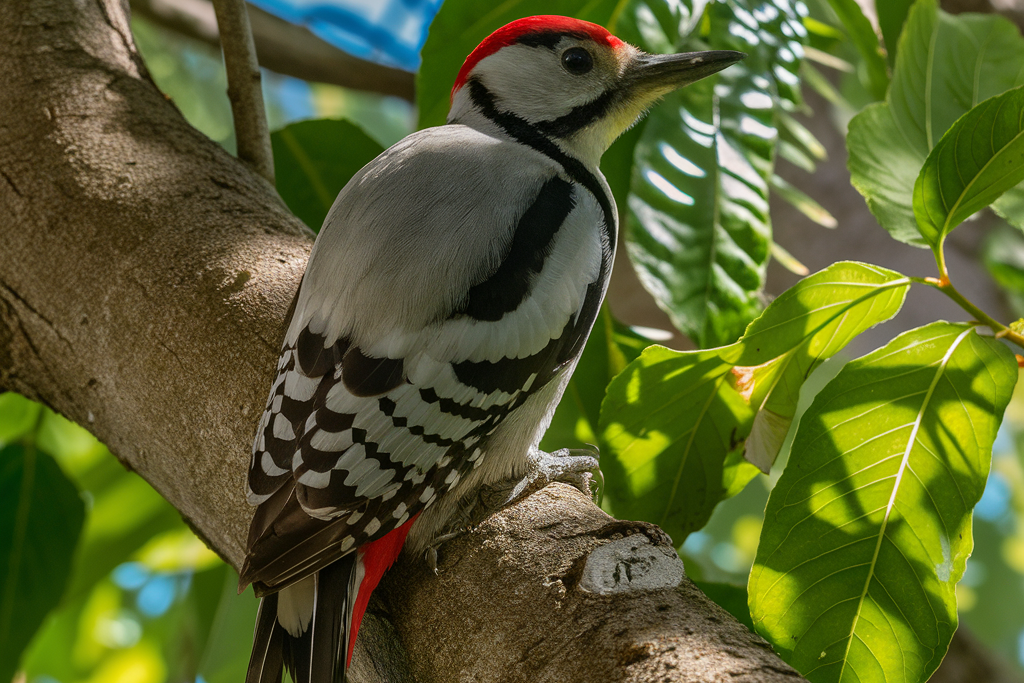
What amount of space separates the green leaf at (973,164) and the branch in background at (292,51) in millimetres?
→ 2515

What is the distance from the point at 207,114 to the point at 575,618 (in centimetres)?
317

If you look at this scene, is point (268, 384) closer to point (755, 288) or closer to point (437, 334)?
point (437, 334)

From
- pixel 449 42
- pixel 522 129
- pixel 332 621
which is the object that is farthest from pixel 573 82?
pixel 332 621

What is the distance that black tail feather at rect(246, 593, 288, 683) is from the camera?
3.95ft

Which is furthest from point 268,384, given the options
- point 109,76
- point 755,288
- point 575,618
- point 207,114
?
point 207,114

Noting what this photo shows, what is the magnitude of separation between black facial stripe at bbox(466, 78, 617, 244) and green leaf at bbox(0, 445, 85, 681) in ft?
4.22

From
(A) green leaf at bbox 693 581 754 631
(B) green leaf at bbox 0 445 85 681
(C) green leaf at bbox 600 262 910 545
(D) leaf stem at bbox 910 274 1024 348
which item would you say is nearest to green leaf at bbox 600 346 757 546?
(C) green leaf at bbox 600 262 910 545

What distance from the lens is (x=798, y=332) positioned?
4.47 ft

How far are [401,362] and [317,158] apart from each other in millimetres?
929

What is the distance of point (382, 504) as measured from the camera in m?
1.20

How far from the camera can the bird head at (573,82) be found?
1738 mm

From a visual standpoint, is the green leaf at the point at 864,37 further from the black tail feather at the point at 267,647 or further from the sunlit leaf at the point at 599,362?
the black tail feather at the point at 267,647

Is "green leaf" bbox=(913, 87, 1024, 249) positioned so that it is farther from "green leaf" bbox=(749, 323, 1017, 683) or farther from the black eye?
the black eye

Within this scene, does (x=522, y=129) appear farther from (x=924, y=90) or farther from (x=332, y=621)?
(x=332, y=621)
